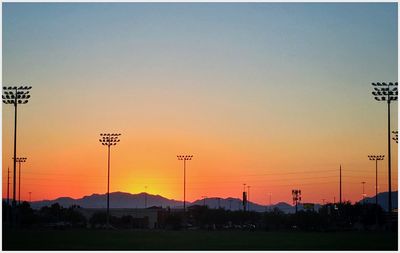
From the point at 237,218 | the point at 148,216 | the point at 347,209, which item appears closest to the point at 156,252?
the point at 347,209

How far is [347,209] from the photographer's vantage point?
159875 mm

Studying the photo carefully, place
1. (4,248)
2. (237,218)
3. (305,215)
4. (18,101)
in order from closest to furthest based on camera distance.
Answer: (4,248) < (18,101) < (305,215) < (237,218)

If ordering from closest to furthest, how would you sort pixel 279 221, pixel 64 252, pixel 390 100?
pixel 64 252 < pixel 390 100 < pixel 279 221

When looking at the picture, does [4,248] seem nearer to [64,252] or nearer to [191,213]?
[64,252]

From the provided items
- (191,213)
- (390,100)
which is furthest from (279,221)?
(390,100)

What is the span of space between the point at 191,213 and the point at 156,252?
139 meters

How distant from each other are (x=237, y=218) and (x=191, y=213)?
14.8 meters

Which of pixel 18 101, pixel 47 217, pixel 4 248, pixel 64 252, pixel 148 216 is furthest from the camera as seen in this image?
pixel 148 216

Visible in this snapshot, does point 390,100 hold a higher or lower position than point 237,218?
A: higher

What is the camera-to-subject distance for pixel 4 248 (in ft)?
164

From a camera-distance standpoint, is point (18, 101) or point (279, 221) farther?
point (279, 221)

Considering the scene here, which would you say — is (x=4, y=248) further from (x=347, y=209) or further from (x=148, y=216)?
(x=148, y=216)

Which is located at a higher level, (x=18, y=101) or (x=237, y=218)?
(x=18, y=101)

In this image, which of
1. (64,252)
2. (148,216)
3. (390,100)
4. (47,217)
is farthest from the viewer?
(148,216)
